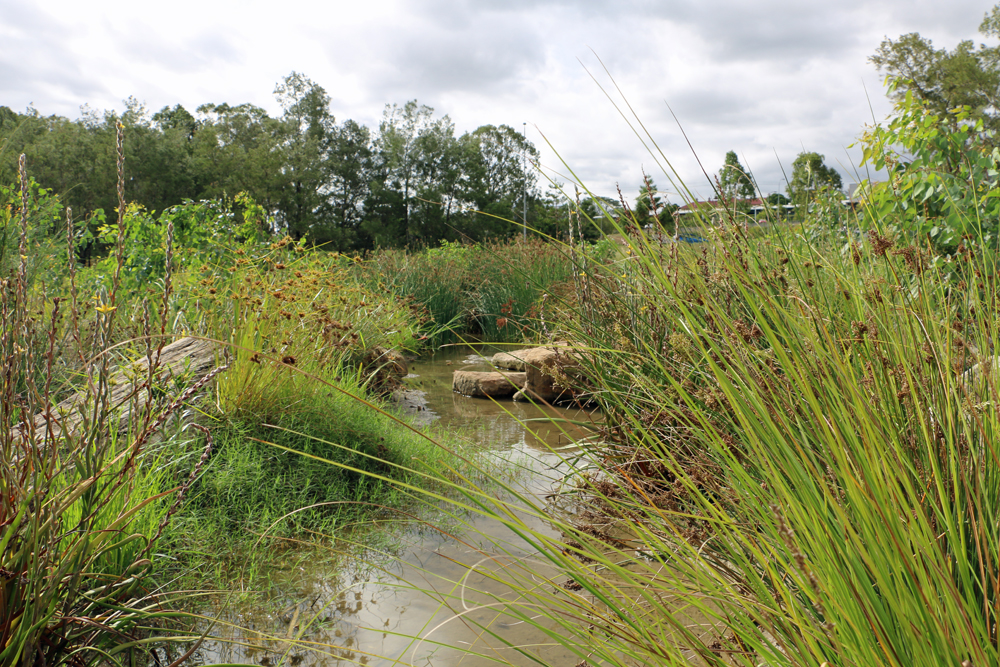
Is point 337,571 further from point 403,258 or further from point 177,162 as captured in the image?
point 177,162

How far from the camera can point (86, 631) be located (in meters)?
1.36

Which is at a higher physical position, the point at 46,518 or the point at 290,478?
the point at 46,518

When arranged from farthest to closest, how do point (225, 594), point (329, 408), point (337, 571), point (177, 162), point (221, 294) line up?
point (177, 162) < point (221, 294) < point (329, 408) < point (337, 571) < point (225, 594)

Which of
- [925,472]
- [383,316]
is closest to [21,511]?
[925,472]

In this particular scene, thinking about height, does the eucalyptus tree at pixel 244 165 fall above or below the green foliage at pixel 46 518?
above

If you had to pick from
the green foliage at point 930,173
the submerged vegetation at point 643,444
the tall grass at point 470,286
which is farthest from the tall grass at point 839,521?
the tall grass at point 470,286

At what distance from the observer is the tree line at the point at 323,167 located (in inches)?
1216

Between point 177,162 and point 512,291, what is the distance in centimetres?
2865

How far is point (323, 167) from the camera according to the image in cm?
3631

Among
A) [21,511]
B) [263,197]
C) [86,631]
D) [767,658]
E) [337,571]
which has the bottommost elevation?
[337,571]

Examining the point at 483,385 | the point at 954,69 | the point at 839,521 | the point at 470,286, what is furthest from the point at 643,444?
the point at 954,69

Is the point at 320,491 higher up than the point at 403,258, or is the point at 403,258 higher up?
the point at 403,258

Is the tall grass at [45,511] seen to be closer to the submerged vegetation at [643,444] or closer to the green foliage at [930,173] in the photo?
the submerged vegetation at [643,444]

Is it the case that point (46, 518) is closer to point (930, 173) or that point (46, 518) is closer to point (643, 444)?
point (643, 444)
